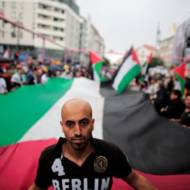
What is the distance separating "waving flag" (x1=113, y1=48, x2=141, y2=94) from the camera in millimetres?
5831

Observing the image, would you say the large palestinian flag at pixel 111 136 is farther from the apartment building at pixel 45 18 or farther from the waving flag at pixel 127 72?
the apartment building at pixel 45 18

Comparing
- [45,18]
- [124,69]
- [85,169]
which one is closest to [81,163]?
[85,169]

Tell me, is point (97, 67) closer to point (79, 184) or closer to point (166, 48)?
point (79, 184)

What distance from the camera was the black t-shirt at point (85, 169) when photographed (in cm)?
150

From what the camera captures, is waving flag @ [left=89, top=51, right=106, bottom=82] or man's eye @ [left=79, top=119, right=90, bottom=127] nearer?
man's eye @ [left=79, top=119, right=90, bottom=127]

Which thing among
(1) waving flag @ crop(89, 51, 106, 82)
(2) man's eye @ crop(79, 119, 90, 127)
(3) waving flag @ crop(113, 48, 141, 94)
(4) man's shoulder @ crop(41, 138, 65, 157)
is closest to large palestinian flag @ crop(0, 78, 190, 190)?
(3) waving flag @ crop(113, 48, 141, 94)

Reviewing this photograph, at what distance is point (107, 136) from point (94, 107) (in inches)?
51.3

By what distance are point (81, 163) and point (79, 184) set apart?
0.38 ft

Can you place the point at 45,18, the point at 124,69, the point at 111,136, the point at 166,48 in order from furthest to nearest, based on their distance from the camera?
the point at 166,48 → the point at 45,18 → the point at 124,69 → the point at 111,136

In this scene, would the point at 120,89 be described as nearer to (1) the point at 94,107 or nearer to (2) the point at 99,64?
(1) the point at 94,107

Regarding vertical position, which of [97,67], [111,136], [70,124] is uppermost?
[70,124]

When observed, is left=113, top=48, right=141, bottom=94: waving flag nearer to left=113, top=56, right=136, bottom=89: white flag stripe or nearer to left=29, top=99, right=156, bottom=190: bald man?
left=113, top=56, right=136, bottom=89: white flag stripe

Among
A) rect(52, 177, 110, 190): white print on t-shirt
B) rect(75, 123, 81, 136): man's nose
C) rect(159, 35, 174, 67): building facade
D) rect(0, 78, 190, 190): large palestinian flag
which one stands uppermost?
rect(159, 35, 174, 67): building facade

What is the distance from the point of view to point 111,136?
331 centimetres
